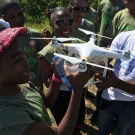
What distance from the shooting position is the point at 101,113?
2400 millimetres

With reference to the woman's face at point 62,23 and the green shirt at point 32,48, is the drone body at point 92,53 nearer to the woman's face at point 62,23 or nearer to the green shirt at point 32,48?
the woman's face at point 62,23

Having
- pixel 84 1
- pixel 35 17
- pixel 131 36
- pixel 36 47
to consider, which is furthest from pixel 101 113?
pixel 35 17

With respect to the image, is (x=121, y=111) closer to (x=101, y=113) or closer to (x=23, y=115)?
(x=101, y=113)

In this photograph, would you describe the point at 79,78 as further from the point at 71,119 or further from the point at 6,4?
the point at 6,4

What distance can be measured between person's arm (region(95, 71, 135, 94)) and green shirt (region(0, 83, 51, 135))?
0.63 metres

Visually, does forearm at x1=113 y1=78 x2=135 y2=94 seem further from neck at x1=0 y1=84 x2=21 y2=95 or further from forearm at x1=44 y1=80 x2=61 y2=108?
neck at x1=0 y1=84 x2=21 y2=95

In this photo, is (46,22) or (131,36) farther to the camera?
(46,22)

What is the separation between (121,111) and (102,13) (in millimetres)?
2654

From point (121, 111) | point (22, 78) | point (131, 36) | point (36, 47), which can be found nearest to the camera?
point (22, 78)

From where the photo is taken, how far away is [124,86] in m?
1.99

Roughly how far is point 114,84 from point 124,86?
0.11 m

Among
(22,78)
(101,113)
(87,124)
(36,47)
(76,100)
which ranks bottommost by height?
(87,124)

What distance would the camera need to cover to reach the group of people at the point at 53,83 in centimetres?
130

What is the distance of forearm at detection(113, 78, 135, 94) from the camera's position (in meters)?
1.95
